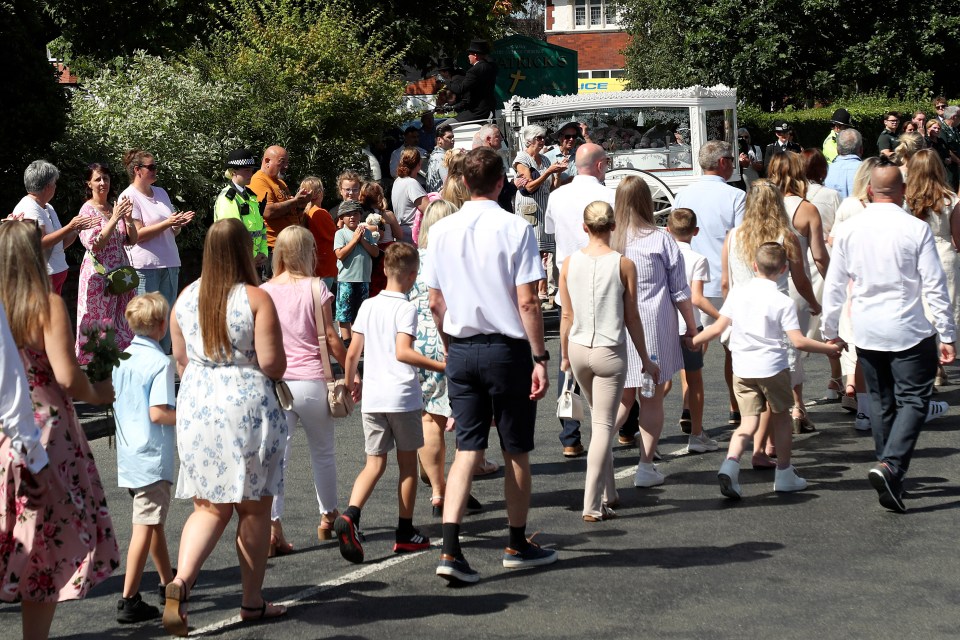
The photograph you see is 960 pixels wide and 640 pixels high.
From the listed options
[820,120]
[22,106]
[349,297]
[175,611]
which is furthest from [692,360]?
[820,120]

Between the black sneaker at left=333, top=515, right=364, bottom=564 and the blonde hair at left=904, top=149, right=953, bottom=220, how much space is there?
523 centimetres

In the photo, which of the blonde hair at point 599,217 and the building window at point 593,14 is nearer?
the blonde hair at point 599,217

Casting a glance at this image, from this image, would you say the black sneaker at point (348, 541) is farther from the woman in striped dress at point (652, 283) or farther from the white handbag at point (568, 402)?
the white handbag at point (568, 402)

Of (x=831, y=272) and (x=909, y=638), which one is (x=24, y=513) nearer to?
(x=909, y=638)

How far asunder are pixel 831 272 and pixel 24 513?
4.78 m

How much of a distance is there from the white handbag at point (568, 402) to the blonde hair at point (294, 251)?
2.16m

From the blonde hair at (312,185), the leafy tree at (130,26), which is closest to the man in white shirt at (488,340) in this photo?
the blonde hair at (312,185)

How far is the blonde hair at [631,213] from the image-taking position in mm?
7984

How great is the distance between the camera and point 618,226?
8039 millimetres

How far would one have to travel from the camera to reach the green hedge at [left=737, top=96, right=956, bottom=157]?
112ft

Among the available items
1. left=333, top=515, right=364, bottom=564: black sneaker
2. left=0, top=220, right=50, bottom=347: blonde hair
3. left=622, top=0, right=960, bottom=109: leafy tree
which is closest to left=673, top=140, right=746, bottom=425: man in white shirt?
left=333, top=515, right=364, bottom=564: black sneaker

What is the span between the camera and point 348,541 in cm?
659

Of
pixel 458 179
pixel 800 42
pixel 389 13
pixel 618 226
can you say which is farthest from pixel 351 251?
pixel 800 42

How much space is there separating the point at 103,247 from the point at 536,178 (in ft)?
16.6
